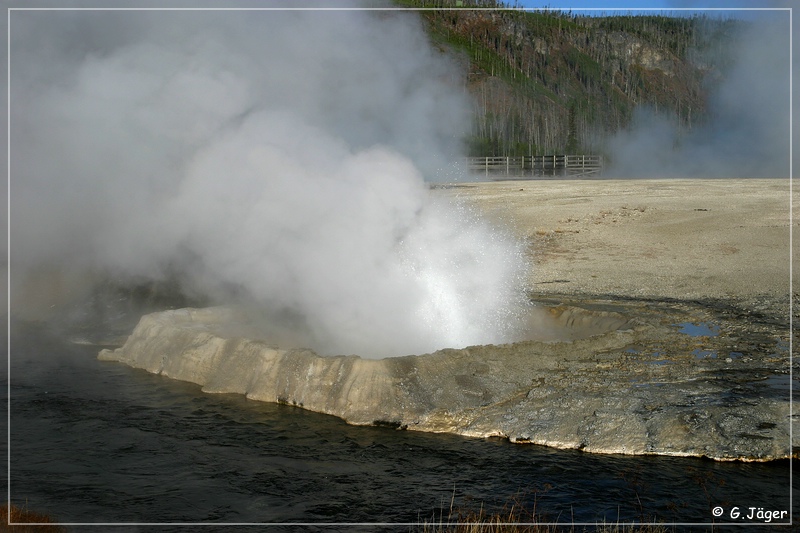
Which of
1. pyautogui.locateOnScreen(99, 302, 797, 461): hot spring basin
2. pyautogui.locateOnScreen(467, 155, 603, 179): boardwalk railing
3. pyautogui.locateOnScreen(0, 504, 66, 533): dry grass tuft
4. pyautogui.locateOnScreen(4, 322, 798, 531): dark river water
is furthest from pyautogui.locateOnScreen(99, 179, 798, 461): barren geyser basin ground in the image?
pyautogui.locateOnScreen(467, 155, 603, 179): boardwalk railing

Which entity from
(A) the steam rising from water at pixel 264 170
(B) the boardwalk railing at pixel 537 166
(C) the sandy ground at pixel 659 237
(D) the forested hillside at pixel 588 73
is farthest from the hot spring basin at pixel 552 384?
(B) the boardwalk railing at pixel 537 166

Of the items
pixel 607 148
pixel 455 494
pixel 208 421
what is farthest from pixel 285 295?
pixel 607 148

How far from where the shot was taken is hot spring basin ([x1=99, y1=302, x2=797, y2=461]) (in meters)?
5.05

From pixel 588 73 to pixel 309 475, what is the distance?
159 feet

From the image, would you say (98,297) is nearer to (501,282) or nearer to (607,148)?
(501,282)

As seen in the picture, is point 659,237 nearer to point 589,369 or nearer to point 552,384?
point 589,369

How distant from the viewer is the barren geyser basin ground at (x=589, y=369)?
5125 millimetres

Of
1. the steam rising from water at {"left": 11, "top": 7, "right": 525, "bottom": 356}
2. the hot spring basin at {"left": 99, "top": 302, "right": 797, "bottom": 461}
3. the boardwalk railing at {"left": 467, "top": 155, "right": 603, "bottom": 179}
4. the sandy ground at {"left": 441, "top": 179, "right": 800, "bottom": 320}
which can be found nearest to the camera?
the hot spring basin at {"left": 99, "top": 302, "right": 797, "bottom": 461}

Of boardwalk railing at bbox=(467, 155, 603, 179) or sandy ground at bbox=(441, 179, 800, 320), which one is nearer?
sandy ground at bbox=(441, 179, 800, 320)

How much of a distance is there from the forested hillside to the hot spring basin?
12528 millimetres

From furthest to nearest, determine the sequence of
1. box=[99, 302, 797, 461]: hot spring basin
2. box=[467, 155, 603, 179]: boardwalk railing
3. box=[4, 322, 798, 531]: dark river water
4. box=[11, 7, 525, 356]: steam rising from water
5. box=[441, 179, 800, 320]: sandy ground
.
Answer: box=[467, 155, 603, 179]: boardwalk railing → box=[441, 179, 800, 320]: sandy ground → box=[11, 7, 525, 356]: steam rising from water → box=[99, 302, 797, 461]: hot spring basin → box=[4, 322, 798, 531]: dark river water

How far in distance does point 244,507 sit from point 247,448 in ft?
2.95

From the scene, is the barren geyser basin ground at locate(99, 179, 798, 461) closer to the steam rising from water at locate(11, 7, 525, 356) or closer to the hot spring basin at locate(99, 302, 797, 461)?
the hot spring basin at locate(99, 302, 797, 461)

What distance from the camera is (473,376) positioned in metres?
5.92
